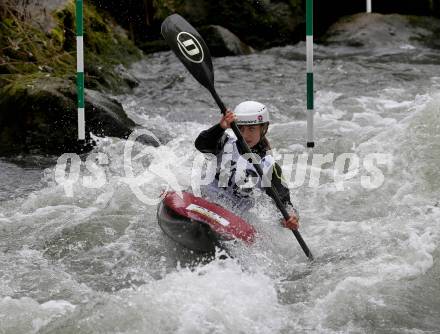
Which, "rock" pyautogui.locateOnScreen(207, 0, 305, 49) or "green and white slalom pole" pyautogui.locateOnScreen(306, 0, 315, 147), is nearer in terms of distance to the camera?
"green and white slalom pole" pyautogui.locateOnScreen(306, 0, 315, 147)

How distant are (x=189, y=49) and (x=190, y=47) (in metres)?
0.02

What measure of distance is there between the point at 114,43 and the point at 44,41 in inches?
78.0

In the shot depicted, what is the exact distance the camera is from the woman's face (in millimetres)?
4645

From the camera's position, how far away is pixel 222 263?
4289 millimetres

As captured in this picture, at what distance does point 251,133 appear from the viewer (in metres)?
4.68

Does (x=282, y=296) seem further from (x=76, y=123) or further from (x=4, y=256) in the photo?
(x=76, y=123)

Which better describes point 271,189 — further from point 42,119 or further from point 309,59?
point 42,119

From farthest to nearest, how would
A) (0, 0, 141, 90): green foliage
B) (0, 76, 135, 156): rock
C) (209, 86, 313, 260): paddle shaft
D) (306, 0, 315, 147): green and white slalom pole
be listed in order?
(0, 0, 141, 90): green foliage
(0, 76, 135, 156): rock
(306, 0, 315, 147): green and white slalom pole
(209, 86, 313, 260): paddle shaft

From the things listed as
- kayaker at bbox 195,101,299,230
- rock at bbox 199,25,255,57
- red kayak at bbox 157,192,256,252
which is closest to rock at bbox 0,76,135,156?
kayaker at bbox 195,101,299,230

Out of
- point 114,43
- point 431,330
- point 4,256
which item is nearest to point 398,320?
point 431,330

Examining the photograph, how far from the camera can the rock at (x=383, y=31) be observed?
11883 millimetres

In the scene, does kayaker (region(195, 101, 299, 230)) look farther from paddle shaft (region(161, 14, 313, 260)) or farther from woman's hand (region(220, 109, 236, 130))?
paddle shaft (region(161, 14, 313, 260))

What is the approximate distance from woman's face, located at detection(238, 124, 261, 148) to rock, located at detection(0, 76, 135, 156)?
2554mm

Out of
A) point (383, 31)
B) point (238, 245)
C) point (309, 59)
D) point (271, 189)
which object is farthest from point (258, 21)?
point (238, 245)
